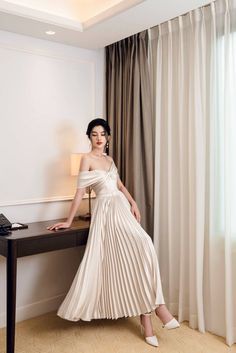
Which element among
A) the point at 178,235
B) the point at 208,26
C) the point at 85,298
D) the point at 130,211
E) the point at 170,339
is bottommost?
the point at 170,339

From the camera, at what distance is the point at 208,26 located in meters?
2.74

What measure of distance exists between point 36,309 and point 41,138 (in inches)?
58.5

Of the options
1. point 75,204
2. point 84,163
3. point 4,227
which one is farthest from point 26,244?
point 84,163

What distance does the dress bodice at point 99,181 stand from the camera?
9.36 ft

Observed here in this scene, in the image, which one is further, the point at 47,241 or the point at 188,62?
the point at 188,62

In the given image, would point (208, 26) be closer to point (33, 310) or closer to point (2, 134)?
point (2, 134)

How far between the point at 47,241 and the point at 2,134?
97 cm

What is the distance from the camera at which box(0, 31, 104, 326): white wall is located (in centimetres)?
296

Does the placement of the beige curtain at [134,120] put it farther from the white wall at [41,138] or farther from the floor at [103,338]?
the floor at [103,338]

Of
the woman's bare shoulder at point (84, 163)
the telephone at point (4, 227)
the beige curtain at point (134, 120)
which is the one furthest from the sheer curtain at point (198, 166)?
the telephone at point (4, 227)

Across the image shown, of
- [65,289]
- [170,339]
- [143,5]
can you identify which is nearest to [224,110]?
[143,5]

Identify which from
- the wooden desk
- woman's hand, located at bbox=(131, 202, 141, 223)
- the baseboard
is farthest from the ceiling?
the baseboard

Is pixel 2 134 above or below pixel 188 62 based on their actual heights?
below

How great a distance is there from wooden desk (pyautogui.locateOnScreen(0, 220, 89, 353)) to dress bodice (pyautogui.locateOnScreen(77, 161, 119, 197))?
0.32 meters
